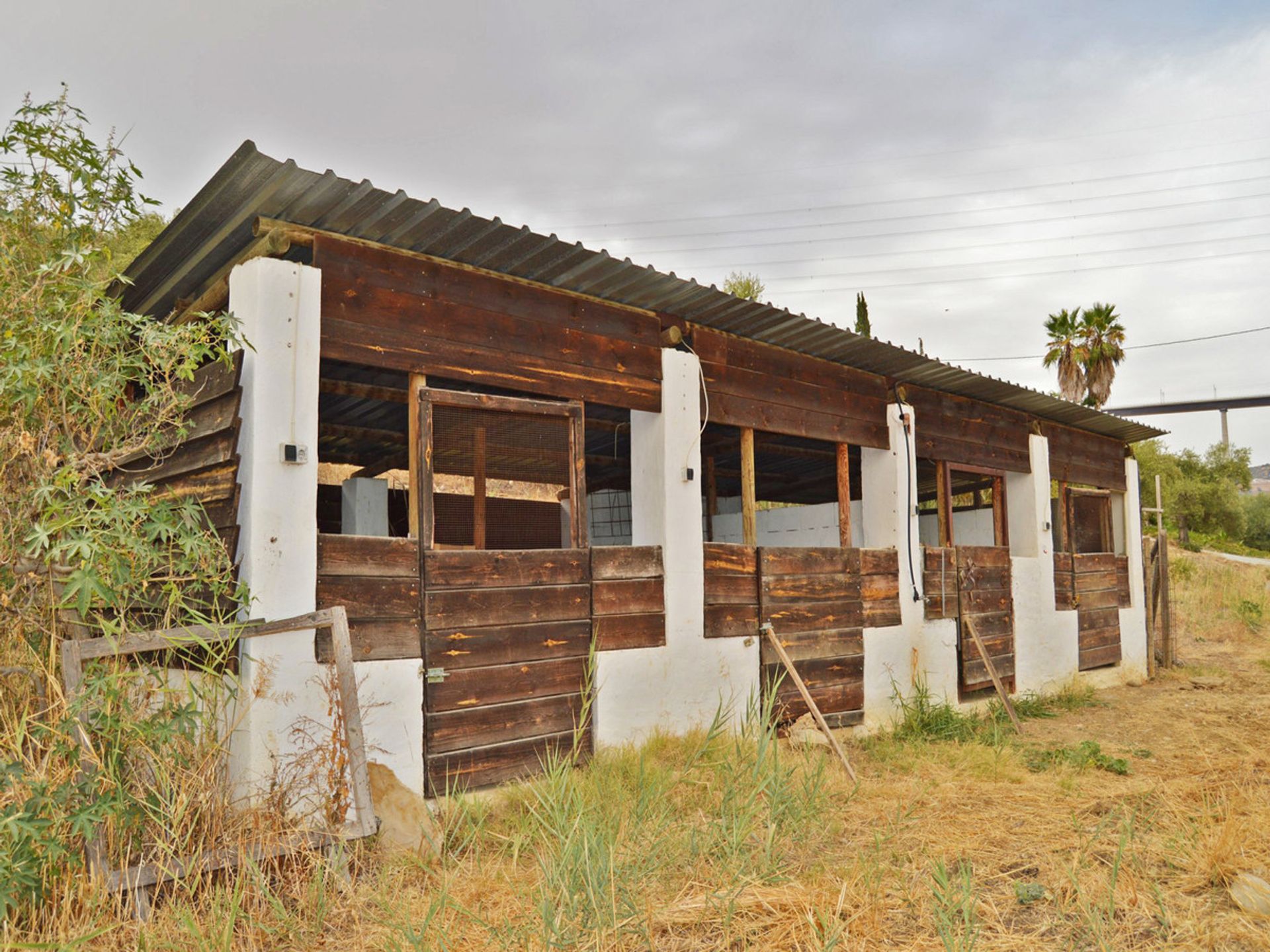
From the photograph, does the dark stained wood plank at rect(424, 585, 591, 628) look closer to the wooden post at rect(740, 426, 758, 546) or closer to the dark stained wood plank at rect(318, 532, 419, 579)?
the dark stained wood plank at rect(318, 532, 419, 579)

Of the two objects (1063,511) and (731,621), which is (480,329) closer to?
(731,621)

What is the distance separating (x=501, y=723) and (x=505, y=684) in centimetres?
25

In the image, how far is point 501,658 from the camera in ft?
18.5

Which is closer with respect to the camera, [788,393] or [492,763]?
[492,763]

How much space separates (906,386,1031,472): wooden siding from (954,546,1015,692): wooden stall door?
1.11m

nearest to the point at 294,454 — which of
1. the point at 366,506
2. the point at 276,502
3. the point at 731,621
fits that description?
the point at 276,502

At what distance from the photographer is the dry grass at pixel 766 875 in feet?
10.7

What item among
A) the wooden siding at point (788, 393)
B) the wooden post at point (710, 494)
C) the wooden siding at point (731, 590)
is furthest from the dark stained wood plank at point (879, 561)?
the wooden post at point (710, 494)

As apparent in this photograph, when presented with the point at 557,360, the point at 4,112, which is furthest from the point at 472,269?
the point at 4,112

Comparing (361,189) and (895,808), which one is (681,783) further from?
(361,189)

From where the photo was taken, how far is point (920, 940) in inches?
129

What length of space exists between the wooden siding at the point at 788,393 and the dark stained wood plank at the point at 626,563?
1395 mm

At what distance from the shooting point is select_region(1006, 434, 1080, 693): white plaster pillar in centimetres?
1095

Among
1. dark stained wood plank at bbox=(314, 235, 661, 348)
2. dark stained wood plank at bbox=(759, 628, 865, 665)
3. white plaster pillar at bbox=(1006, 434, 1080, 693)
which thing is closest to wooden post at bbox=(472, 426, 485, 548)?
dark stained wood plank at bbox=(314, 235, 661, 348)
